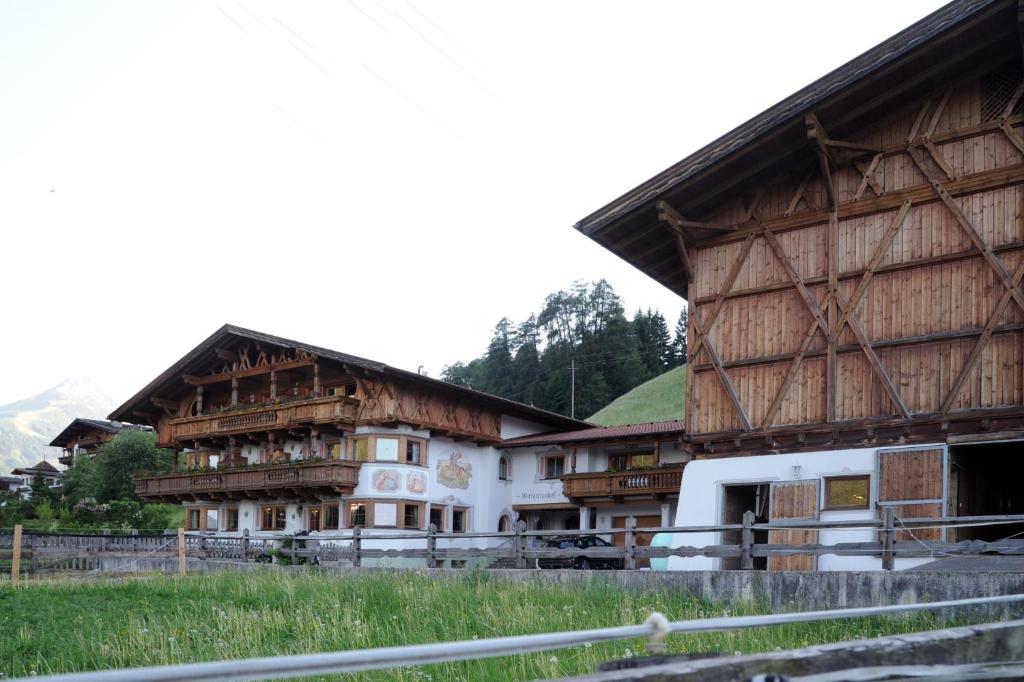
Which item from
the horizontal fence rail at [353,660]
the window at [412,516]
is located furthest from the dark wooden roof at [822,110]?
the window at [412,516]

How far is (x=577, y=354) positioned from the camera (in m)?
99.8

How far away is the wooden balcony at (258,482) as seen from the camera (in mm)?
40156

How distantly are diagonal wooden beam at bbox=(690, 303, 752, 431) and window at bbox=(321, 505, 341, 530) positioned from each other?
22.0 metres

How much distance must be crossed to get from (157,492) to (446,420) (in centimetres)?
1479

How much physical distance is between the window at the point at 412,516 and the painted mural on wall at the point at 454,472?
1.60 meters

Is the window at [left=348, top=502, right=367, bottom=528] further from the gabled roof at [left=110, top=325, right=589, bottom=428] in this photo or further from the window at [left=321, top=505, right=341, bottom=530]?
the gabled roof at [left=110, top=325, right=589, bottom=428]

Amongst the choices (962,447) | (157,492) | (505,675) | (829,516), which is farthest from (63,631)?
(157,492)

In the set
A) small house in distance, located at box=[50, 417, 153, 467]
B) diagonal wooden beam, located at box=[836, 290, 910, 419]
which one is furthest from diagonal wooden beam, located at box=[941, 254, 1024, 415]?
small house in distance, located at box=[50, 417, 153, 467]

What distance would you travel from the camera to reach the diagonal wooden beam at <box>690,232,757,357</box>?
75.8ft

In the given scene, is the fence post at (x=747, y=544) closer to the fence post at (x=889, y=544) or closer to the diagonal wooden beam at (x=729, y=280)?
the fence post at (x=889, y=544)

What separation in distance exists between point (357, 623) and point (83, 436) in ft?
272

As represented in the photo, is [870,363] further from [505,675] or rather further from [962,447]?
[505,675]

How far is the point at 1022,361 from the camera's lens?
1902cm

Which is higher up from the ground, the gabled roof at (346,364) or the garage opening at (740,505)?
the gabled roof at (346,364)
